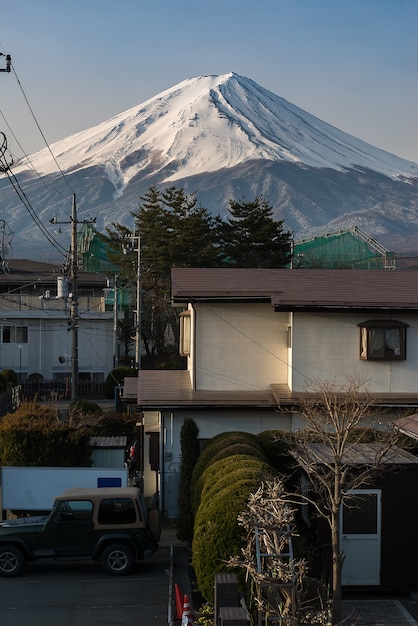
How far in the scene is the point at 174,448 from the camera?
57.3 feet

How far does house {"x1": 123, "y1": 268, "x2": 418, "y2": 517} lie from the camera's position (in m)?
17.3

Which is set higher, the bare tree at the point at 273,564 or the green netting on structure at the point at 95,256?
the green netting on structure at the point at 95,256

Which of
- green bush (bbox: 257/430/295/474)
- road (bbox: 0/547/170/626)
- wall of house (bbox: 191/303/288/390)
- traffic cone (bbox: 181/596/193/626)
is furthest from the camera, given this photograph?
wall of house (bbox: 191/303/288/390)

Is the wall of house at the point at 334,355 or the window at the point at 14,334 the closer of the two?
the wall of house at the point at 334,355

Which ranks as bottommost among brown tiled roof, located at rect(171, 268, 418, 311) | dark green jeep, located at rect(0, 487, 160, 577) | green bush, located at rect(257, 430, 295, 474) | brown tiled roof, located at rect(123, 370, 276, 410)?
dark green jeep, located at rect(0, 487, 160, 577)

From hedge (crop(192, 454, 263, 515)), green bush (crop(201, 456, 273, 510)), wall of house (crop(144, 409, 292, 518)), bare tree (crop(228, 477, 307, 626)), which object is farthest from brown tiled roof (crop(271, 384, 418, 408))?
bare tree (crop(228, 477, 307, 626))

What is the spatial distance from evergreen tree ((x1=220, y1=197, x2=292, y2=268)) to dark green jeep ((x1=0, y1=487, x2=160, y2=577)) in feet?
97.1

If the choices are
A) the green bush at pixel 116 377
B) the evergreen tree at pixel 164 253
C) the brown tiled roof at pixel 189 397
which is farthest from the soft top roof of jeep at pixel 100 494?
the evergreen tree at pixel 164 253

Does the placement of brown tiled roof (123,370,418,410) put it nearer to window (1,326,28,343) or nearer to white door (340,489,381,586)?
white door (340,489,381,586)

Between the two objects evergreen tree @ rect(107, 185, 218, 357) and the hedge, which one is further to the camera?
evergreen tree @ rect(107, 185, 218, 357)

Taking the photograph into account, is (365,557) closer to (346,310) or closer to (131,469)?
(346,310)

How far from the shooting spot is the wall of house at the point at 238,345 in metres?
18.1

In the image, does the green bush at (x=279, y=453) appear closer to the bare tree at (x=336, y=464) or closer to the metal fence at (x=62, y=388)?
the bare tree at (x=336, y=464)

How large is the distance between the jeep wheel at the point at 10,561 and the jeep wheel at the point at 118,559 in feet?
3.91
